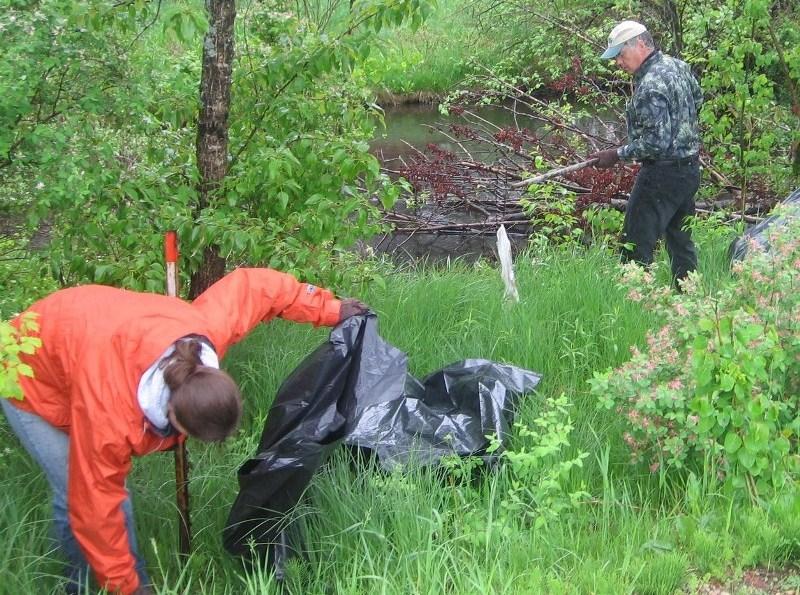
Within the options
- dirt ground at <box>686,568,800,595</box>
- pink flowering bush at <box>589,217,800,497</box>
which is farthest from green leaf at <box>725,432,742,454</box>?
dirt ground at <box>686,568,800,595</box>

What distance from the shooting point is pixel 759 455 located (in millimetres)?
2854

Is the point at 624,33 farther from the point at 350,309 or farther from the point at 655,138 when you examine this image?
the point at 350,309

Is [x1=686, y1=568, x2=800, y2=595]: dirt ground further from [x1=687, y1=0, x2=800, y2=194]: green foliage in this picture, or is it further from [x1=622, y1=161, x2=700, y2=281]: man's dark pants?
[x1=687, y1=0, x2=800, y2=194]: green foliage

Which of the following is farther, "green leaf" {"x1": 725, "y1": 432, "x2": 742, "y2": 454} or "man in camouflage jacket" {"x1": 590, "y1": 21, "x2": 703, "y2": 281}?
"man in camouflage jacket" {"x1": 590, "y1": 21, "x2": 703, "y2": 281}

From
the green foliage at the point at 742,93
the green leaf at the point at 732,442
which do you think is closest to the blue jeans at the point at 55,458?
the green leaf at the point at 732,442

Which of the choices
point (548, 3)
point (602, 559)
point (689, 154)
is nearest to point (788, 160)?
point (689, 154)

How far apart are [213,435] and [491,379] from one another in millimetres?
1562

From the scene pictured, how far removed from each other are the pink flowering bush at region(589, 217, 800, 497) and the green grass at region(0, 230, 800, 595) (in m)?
0.13

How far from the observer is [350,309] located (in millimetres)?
3400

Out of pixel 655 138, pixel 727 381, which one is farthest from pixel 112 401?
pixel 655 138

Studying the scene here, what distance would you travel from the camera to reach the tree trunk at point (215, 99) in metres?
4.02

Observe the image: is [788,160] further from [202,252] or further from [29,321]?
[29,321]

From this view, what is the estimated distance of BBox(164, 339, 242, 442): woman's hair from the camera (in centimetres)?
236

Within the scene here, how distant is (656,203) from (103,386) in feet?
11.7
